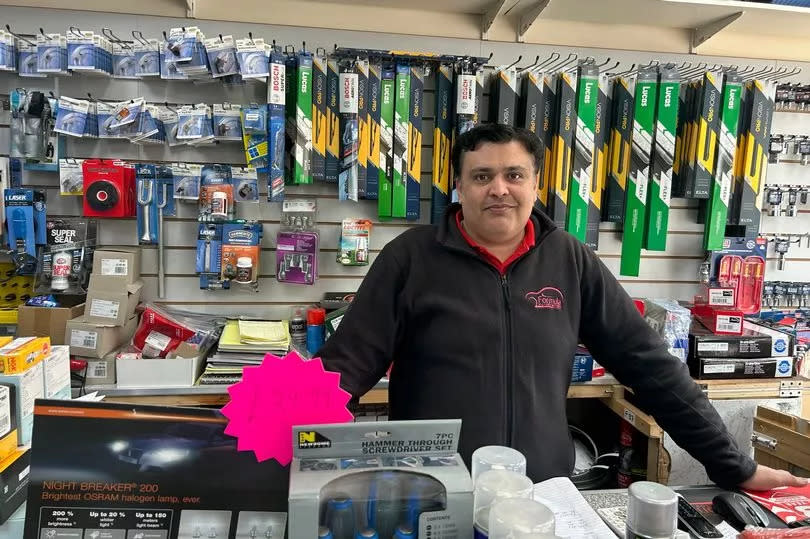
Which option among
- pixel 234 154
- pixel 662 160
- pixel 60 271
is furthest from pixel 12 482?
pixel 662 160

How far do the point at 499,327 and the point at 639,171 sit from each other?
5.44ft

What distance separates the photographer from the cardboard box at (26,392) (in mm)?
1193

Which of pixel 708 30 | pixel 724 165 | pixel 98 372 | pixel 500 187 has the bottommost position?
pixel 98 372

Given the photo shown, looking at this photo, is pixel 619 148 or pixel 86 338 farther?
pixel 619 148

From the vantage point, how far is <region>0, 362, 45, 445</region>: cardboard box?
3.92 feet

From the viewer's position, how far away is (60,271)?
7.75 ft

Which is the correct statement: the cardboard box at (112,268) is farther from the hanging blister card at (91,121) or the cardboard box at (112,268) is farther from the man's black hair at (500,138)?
the man's black hair at (500,138)

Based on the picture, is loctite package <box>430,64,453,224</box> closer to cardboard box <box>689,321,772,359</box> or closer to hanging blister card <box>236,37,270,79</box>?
hanging blister card <box>236,37,270,79</box>

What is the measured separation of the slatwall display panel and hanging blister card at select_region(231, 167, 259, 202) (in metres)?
0.11

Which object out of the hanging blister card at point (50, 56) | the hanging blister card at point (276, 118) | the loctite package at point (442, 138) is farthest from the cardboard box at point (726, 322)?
the hanging blister card at point (50, 56)

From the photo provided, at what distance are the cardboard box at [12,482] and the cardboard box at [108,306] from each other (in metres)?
1.18

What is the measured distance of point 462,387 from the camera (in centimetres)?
143

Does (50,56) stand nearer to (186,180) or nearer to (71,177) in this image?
(71,177)

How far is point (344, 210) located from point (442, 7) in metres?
1.08
